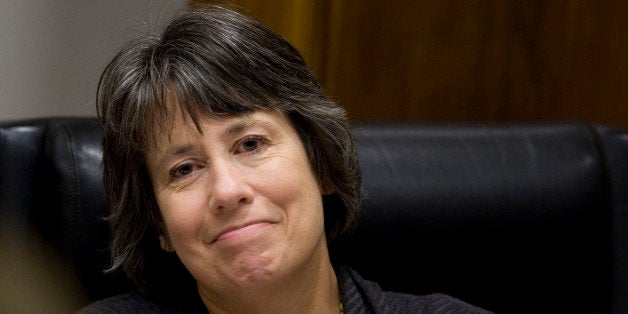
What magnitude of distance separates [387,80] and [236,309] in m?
1.08

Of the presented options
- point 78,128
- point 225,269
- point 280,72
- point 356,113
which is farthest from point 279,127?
point 356,113

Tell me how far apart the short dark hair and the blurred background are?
802mm

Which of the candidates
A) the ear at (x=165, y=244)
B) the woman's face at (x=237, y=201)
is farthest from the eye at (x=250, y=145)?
the ear at (x=165, y=244)

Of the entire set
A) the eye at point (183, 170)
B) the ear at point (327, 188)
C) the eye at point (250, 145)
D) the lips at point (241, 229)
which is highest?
the eye at point (250, 145)

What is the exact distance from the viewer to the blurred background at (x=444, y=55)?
2.35m

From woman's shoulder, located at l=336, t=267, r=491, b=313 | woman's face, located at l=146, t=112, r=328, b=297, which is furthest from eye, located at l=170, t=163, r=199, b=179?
woman's shoulder, located at l=336, t=267, r=491, b=313

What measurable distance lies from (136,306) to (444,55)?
1.21 metres

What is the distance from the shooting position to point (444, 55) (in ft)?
8.05

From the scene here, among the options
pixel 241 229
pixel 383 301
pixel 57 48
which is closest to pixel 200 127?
pixel 241 229

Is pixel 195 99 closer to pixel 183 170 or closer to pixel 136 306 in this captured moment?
pixel 183 170

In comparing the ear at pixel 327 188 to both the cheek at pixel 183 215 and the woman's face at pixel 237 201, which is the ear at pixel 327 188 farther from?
the cheek at pixel 183 215

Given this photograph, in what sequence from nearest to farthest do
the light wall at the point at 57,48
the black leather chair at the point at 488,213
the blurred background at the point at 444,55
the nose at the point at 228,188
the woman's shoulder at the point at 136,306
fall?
the nose at the point at 228,188, the woman's shoulder at the point at 136,306, the black leather chair at the point at 488,213, the light wall at the point at 57,48, the blurred background at the point at 444,55

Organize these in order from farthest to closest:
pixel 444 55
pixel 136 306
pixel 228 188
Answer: pixel 444 55 → pixel 136 306 → pixel 228 188

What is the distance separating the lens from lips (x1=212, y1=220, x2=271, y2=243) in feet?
4.57
